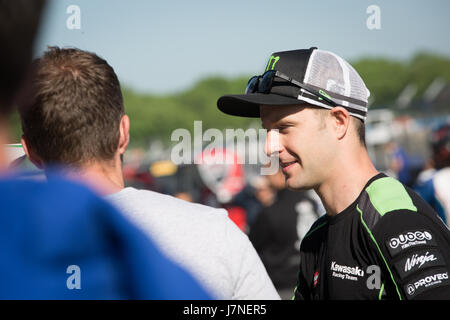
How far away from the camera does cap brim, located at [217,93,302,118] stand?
224 cm

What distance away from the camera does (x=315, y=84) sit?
2242 mm

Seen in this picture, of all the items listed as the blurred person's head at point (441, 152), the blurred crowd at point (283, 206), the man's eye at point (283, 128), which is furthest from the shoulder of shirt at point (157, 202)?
the blurred person's head at point (441, 152)

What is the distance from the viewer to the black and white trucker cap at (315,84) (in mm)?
2240

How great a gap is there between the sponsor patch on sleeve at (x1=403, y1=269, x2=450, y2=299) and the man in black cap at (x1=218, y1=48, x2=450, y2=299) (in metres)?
0.15

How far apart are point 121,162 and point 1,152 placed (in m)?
1.03

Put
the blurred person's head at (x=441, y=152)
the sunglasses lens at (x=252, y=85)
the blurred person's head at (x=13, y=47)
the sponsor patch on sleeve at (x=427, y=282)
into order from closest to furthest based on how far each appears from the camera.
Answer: the blurred person's head at (x=13, y=47) < the sponsor patch on sleeve at (x=427, y=282) < the sunglasses lens at (x=252, y=85) < the blurred person's head at (x=441, y=152)

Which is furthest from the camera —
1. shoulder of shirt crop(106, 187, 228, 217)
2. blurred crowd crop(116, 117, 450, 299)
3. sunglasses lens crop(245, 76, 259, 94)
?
blurred crowd crop(116, 117, 450, 299)

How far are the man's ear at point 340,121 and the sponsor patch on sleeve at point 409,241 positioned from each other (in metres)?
0.56

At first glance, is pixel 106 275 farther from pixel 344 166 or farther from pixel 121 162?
pixel 344 166

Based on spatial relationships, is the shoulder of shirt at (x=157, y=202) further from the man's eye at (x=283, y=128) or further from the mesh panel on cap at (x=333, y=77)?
the mesh panel on cap at (x=333, y=77)

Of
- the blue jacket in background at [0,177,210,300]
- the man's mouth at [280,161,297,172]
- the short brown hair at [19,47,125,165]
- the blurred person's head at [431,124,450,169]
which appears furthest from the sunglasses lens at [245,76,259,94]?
the blurred person's head at [431,124,450,169]

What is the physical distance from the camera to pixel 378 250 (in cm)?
191

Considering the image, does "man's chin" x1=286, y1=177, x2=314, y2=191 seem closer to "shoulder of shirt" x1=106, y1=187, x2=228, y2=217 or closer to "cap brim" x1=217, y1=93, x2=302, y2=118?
"cap brim" x1=217, y1=93, x2=302, y2=118
